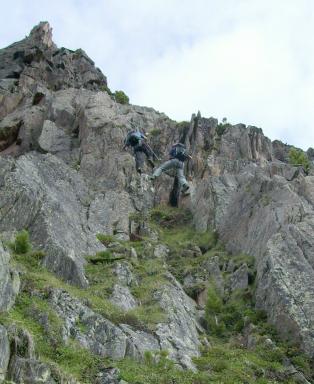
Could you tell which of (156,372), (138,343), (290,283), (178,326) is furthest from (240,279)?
(156,372)

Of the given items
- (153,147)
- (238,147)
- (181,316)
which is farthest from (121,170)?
(181,316)

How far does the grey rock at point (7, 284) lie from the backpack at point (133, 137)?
2402 cm

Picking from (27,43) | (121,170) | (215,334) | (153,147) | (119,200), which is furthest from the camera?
(27,43)

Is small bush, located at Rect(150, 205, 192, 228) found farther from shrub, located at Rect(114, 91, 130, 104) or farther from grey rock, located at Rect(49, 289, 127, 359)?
shrub, located at Rect(114, 91, 130, 104)

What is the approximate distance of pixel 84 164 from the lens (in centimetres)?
4672

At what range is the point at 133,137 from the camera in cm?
4850

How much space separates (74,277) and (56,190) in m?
10.3

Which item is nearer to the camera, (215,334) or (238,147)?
(215,334)

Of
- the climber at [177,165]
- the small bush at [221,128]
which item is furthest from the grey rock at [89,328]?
the small bush at [221,128]

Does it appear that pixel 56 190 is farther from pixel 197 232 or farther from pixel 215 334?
pixel 215 334

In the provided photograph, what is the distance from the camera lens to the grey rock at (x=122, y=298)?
2938cm

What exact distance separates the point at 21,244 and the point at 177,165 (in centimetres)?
2130

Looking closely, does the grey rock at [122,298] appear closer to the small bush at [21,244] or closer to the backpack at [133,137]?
the small bush at [21,244]

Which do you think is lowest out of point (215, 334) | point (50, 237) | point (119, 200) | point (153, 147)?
point (215, 334)
